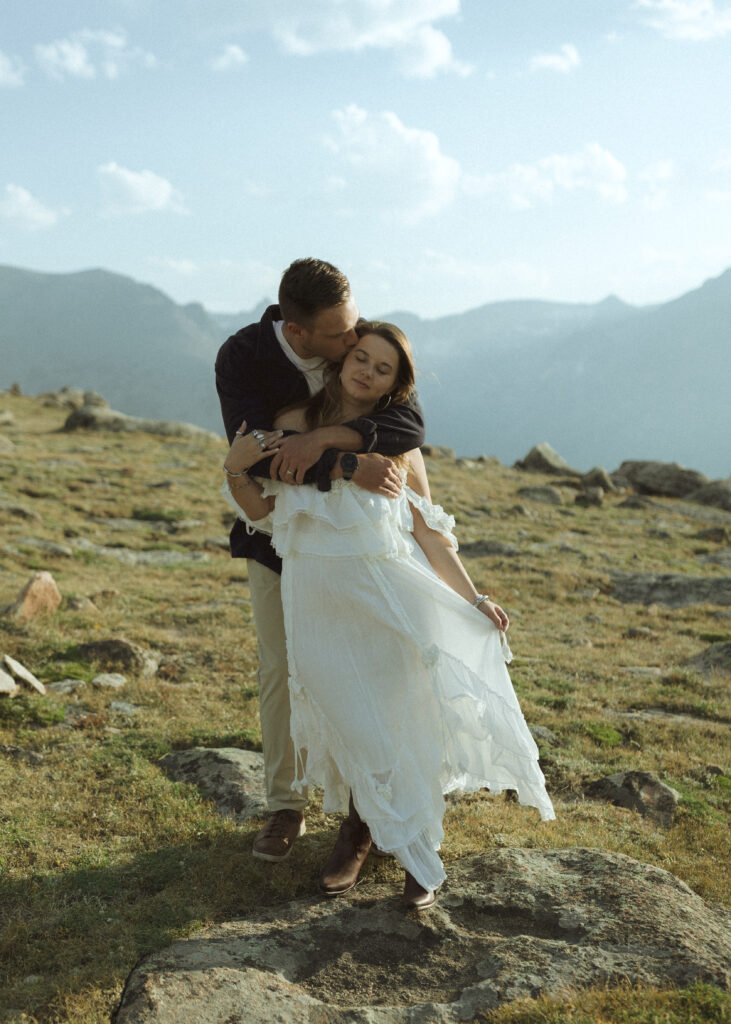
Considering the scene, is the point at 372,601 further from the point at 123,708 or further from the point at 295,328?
the point at 123,708

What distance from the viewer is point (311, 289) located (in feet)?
14.1

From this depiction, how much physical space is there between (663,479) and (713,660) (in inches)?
1003

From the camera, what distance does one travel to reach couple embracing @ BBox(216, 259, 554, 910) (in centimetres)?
431

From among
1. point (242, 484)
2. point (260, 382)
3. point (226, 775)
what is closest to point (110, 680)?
point (226, 775)

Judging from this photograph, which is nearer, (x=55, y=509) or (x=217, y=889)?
(x=217, y=889)

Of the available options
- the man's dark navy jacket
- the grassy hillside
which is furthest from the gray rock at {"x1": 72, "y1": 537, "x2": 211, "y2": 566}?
the man's dark navy jacket

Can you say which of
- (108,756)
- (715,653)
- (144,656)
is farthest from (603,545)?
(108,756)

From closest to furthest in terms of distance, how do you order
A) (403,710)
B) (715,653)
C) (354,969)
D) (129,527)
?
(354,969), (403,710), (715,653), (129,527)

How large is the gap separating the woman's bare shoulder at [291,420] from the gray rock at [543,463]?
112ft

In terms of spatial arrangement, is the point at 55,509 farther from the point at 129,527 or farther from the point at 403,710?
the point at 403,710

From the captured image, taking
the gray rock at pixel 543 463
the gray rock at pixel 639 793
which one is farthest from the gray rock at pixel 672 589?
the gray rock at pixel 543 463

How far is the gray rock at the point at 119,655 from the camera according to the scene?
29.2 ft

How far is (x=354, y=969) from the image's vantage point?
399cm

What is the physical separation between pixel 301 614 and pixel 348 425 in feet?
3.53
